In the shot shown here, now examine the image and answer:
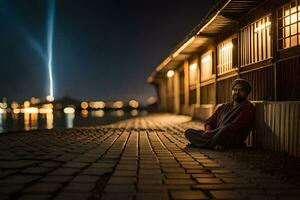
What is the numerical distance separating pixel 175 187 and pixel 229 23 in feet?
31.3

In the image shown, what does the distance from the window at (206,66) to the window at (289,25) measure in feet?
27.9

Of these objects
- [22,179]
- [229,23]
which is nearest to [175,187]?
[22,179]

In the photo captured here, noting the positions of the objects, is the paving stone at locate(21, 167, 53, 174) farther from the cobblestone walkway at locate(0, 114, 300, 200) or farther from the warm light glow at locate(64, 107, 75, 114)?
the warm light glow at locate(64, 107, 75, 114)

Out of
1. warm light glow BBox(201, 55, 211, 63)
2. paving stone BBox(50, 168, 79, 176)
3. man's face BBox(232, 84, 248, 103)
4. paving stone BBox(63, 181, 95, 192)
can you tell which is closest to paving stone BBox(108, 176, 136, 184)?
paving stone BBox(63, 181, 95, 192)

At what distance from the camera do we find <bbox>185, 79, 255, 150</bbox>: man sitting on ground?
27.0 feet

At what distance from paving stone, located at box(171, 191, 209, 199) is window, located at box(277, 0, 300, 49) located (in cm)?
484

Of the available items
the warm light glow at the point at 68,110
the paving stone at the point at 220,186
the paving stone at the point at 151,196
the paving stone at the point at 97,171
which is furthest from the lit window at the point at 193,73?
the warm light glow at the point at 68,110

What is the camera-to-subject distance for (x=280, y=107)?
7.62 metres

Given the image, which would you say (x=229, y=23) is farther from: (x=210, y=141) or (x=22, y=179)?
(x=22, y=179)

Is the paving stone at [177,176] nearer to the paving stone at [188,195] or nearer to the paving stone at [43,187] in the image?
the paving stone at [188,195]

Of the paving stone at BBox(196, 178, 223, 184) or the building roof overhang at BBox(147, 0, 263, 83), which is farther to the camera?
the building roof overhang at BBox(147, 0, 263, 83)

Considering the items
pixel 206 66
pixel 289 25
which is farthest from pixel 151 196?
pixel 206 66

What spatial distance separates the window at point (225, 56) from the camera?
1387cm

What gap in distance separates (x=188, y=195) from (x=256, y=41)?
7166 millimetres
